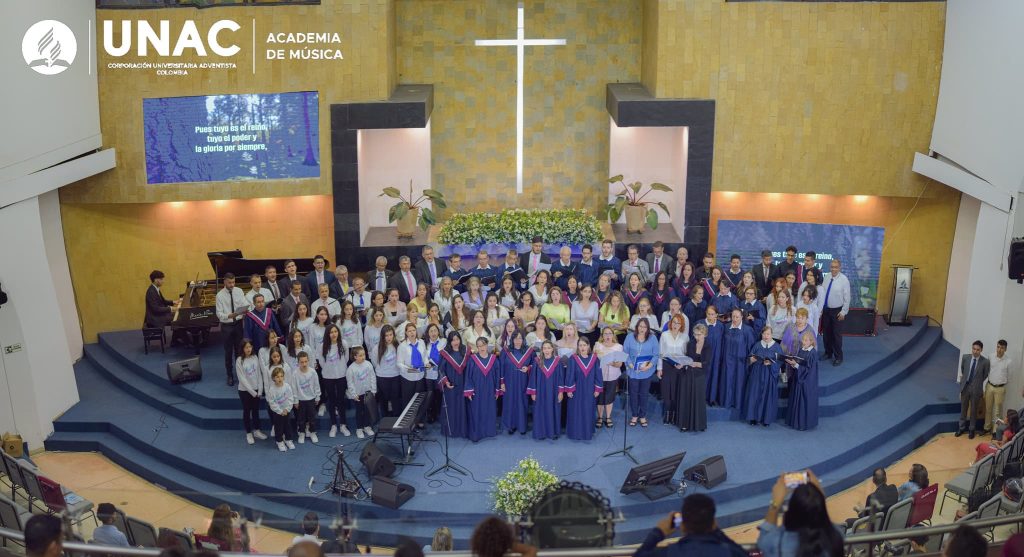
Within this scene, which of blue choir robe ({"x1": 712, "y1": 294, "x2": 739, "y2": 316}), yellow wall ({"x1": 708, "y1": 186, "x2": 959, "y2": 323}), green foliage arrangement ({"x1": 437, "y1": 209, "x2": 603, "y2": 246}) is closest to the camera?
blue choir robe ({"x1": 712, "y1": 294, "x2": 739, "y2": 316})

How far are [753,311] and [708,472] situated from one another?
2.50 metres

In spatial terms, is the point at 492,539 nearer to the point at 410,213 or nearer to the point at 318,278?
the point at 318,278

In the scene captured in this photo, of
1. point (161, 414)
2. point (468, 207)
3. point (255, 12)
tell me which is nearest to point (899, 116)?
point (468, 207)

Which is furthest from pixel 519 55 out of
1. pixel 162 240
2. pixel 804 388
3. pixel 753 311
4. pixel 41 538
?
pixel 41 538

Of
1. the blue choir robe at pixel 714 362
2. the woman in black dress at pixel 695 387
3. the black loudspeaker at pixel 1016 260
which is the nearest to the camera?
the woman in black dress at pixel 695 387

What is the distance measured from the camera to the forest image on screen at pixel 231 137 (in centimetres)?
1469

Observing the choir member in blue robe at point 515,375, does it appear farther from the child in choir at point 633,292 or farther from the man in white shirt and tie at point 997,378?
the man in white shirt and tie at point 997,378

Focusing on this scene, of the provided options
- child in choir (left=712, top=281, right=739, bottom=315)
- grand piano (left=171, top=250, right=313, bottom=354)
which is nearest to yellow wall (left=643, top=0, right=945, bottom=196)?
child in choir (left=712, top=281, right=739, bottom=315)

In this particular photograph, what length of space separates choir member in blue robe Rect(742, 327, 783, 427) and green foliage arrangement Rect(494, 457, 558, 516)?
319cm

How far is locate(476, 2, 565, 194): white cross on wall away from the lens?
1533 centimetres

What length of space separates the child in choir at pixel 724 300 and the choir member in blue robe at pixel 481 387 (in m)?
2.95

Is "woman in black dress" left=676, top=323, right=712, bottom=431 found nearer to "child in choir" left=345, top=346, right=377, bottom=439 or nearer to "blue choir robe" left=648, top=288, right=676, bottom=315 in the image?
"blue choir robe" left=648, top=288, right=676, bottom=315

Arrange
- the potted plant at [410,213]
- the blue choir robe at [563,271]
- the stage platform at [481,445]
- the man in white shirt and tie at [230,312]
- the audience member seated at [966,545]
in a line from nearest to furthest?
the audience member seated at [966,545]
the stage platform at [481,445]
the man in white shirt and tie at [230,312]
the blue choir robe at [563,271]
the potted plant at [410,213]

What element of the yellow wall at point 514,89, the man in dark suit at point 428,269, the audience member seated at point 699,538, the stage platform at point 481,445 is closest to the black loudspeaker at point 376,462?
the stage platform at point 481,445
